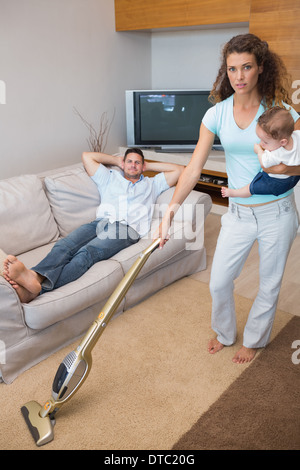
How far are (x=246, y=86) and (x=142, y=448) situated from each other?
1406mm

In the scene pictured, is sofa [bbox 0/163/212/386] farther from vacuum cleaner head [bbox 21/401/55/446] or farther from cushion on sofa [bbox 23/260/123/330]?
vacuum cleaner head [bbox 21/401/55/446]

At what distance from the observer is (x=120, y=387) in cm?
190

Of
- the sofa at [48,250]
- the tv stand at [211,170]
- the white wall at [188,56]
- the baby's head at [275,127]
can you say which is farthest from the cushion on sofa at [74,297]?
the white wall at [188,56]

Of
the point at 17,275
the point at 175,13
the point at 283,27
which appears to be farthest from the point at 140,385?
the point at 175,13

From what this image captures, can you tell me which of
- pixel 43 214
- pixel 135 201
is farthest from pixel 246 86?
pixel 43 214

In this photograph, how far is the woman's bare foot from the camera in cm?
187

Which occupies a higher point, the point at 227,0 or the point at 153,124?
the point at 227,0

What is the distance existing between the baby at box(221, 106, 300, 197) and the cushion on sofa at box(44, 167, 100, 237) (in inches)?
53.7

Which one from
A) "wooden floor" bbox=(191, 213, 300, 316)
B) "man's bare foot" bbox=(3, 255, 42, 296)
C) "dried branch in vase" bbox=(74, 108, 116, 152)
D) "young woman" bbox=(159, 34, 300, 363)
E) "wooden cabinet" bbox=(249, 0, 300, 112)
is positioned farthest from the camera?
"dried branch in vase" bbox=(74, 108, 116, 152)

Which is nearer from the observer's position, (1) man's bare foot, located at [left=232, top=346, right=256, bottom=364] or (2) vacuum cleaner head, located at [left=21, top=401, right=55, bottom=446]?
(2) vacuum cleaner head, located at [left=21, top=401, right=55, bottom=446]

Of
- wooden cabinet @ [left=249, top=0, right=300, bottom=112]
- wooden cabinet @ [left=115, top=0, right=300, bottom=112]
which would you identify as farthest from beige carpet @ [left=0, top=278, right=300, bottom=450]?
wooden cabinet @ [left=115, top=0, right=300, bottom=112]

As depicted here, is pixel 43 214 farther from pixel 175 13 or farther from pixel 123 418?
pixel 175 13

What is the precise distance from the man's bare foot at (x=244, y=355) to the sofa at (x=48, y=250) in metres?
0.68

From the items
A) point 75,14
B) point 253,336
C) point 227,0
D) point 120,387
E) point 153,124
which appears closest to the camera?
point 120,387
